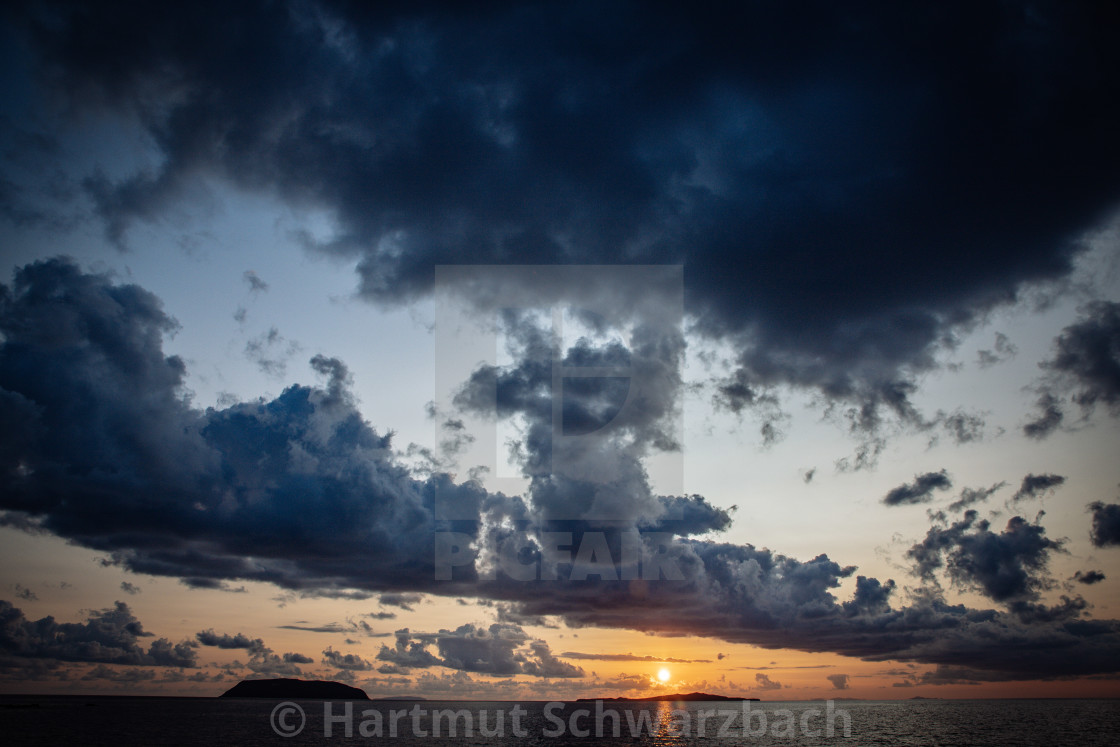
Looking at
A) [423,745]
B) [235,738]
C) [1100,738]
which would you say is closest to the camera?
[423,745]

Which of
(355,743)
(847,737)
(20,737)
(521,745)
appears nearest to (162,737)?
(20,737)

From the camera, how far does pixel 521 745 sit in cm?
16325

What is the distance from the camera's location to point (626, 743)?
6875 inches

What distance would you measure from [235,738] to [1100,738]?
25471 cm

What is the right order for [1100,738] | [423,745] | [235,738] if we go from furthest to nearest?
[1100,738] → [235,738] → [423,745]

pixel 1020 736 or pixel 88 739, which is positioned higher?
pixel 88 739

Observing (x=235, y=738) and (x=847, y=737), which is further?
(x=847, y=737)

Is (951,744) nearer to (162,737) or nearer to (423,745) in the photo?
(423,745)

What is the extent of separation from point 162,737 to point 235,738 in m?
23.8

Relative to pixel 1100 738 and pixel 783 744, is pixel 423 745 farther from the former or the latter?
pixel 1100 738

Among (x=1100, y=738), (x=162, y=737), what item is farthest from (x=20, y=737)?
(x=1100, y=738)

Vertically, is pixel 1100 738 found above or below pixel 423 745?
below

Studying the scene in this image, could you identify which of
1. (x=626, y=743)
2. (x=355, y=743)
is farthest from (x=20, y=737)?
(x=626, y=743)

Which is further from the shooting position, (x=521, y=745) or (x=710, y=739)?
(x=710, y=739)
